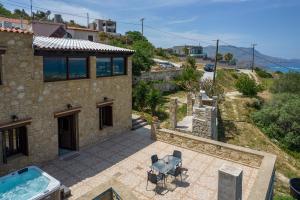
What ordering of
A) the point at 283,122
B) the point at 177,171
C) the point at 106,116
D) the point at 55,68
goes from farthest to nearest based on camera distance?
the point at 283,122, the point at 106,116, the point at 55,68, the point at 177,171

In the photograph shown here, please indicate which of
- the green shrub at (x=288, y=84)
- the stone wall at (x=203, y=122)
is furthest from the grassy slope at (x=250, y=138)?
the green shrub at (x=288, y=84)

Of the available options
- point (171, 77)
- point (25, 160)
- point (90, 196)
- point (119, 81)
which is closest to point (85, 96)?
point (119, 81)

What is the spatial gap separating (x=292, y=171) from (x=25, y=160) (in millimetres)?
20169

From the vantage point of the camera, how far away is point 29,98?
10.7 m

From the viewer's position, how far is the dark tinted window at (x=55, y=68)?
11.3m

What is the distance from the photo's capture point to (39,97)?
11.1 m

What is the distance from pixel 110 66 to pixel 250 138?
16.4 meters

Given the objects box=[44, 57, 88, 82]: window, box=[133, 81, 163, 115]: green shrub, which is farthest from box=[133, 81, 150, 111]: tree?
box=[44, 57, 88, 82]: window

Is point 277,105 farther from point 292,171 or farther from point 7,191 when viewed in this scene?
point 7,191

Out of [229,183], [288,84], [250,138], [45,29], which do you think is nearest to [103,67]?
[229,183]

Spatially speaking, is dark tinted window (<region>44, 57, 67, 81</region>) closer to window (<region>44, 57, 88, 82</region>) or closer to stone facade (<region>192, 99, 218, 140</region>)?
window (<region>44, 57, 88, 82</region>)

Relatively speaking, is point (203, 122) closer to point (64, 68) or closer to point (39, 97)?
point (64, 68)

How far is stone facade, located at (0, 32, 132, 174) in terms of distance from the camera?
9844mm

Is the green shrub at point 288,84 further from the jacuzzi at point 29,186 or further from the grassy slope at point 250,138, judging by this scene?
the jacuzzi at point 29,186
